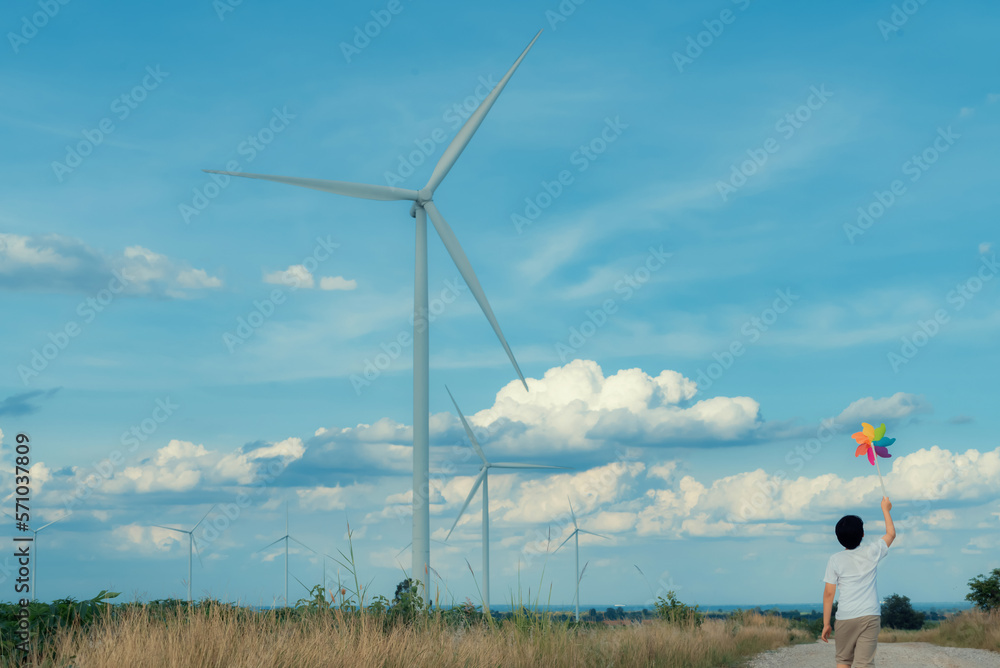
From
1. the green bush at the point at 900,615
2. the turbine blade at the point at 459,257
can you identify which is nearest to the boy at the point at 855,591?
the turbine blade at the point at 459,257

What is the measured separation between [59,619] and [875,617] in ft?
41.3

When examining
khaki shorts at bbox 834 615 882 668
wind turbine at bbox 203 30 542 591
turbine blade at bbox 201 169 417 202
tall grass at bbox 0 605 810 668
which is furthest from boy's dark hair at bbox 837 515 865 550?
turbine blade at bbox 201 169 417 202

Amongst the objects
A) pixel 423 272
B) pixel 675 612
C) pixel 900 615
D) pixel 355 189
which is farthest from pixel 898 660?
pixel 900 615

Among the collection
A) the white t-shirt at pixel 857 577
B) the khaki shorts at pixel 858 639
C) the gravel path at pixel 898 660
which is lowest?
the gravel path at pixel 898 660

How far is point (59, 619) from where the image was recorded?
13.2 metres

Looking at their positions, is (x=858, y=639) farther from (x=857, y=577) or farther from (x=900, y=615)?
(x=900, y=615)

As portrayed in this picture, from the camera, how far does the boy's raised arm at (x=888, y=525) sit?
498 inches

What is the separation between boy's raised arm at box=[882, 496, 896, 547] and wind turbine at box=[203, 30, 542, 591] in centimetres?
1643

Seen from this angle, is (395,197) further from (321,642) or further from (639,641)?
(321,642)

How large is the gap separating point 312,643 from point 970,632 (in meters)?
36.6

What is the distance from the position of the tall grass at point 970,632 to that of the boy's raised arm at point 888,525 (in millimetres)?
27094

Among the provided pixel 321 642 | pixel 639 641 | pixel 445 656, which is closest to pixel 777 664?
pixel 639 641

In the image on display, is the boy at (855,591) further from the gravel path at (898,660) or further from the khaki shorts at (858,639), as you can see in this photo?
the gravel path at (898,660)

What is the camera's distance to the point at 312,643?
1204 centimetres
